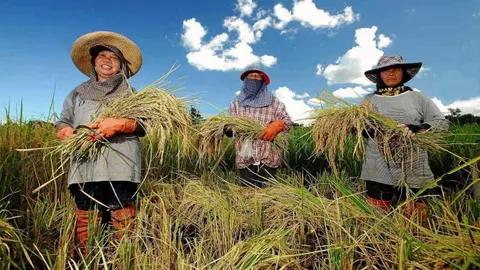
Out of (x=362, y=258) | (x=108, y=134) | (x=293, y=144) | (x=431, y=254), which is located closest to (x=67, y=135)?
(x=108, y=134)

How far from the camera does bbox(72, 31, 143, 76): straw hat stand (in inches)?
108

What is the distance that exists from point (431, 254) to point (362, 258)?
0.37 metres

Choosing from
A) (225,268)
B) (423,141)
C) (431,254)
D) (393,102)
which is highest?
(393,102)

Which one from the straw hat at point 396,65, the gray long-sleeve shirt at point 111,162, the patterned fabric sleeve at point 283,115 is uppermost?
the straw hat at point 396,65

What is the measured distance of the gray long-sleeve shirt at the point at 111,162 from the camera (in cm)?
229

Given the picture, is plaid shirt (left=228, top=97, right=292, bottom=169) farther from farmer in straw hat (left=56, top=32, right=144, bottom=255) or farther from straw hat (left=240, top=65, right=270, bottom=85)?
farmer in straw hat (left=56, top=32, right=144, bottom=255)

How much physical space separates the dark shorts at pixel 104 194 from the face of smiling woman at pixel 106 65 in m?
0.69

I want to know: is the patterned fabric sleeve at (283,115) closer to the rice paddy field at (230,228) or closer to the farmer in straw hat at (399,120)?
the rice paddy field at (230,228)

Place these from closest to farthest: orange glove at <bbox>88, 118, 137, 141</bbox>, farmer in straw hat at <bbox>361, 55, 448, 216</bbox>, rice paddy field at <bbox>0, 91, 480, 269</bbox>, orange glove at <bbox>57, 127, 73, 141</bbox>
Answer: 1. rice paddy field at <bbox>0, 91, 480, 269</bbox>
2. orange glove at <bbox>88, 118, 137, 141</bbox>
3. orange glove at <bbox>57, 127, 73, 141</bbox>
4. farmer in straw hat at <bbox>361, 55, 448, 216</bbox>

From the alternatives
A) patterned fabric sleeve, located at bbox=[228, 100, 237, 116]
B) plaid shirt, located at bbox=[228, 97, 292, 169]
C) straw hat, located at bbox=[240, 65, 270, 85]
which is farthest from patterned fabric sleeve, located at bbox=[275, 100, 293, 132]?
patterned fabric sleeve, located at bbox=[228, 100, 237, 116]

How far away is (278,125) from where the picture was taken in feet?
10.3

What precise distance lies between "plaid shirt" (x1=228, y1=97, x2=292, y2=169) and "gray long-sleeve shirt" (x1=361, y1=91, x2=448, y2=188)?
0.74 m

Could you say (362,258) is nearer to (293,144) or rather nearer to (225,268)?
(225,268)

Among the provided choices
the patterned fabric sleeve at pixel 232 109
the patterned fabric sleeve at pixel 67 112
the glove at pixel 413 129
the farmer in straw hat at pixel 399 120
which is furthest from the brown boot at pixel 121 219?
the glove at pixel 413 129
